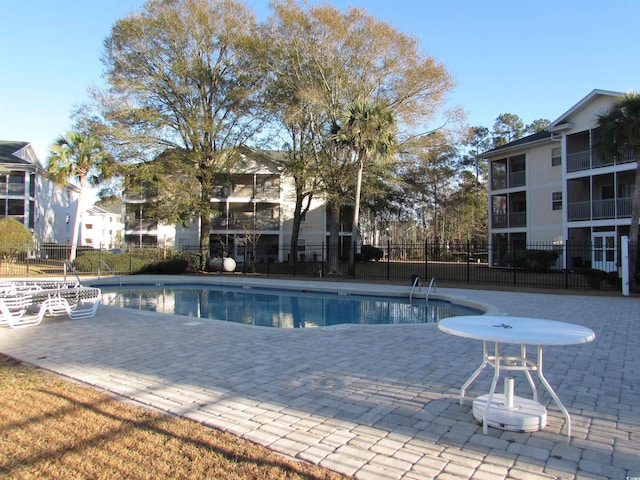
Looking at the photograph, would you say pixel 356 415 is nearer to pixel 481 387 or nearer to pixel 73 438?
pixel 481 387

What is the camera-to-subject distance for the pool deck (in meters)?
3.13

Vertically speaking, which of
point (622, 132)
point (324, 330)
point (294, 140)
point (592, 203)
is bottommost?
point (324, 330)

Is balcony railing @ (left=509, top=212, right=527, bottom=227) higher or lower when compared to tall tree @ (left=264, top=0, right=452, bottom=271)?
lower

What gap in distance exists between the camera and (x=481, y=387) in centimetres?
473

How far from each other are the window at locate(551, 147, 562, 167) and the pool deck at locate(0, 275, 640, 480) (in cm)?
2020

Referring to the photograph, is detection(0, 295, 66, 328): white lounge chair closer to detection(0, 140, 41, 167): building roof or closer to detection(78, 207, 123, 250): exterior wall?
detection(0, 140, 41, 167): building roof

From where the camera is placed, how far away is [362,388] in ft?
15.5

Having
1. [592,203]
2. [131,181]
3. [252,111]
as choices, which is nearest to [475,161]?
[592,203]

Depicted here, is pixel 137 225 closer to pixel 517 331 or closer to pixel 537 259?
pixel 537 259

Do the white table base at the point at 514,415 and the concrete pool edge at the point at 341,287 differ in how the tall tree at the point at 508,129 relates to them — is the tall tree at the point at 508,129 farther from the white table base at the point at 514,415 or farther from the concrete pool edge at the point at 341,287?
the white table base at the point at 514,415

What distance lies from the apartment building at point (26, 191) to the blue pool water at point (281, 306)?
21.7 meters

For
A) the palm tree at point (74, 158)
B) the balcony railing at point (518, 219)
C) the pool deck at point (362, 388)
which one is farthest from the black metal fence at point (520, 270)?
→ the palm tree at point (74, 158)

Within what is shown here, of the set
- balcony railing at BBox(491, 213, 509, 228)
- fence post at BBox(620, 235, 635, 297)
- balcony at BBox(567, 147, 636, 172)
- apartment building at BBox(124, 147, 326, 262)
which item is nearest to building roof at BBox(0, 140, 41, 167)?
apartment building at BBox(124, 147, 326, 262)

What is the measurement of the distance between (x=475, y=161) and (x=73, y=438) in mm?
49911
